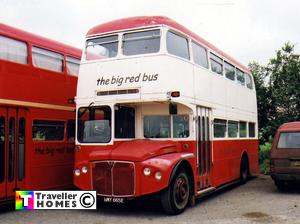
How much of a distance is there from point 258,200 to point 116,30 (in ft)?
17.6

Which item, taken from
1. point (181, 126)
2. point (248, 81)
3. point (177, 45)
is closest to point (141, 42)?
point (177, 45)

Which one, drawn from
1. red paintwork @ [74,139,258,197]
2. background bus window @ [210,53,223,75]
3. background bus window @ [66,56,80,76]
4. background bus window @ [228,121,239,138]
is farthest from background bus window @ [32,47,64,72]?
background bus window @ [228,121,239,138]

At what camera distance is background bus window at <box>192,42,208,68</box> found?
35.5 ft

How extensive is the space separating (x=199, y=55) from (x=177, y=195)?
3708mm

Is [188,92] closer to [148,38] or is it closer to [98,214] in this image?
[148,38]

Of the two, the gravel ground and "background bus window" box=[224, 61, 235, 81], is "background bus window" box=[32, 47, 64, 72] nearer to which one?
the gravel ground

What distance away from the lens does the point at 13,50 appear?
10.1 metres

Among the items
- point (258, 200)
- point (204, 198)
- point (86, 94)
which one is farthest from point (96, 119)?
point (258, 200)

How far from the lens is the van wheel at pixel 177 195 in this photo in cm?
891

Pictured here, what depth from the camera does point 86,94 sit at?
10.0 metres

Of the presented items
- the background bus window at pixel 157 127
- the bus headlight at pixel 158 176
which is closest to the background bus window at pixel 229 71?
the background bus window at pixel 157 127

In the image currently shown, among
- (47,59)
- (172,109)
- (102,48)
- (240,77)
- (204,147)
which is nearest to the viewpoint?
(172,109)

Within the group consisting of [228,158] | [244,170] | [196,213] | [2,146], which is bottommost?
[196,213]

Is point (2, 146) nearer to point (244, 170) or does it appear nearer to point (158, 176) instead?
point (158, 176)
